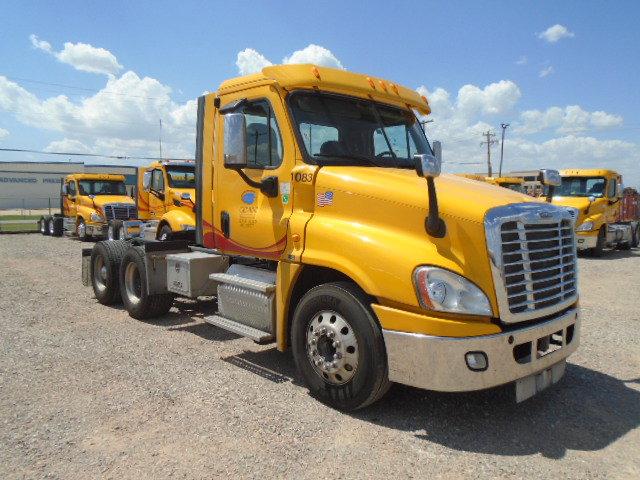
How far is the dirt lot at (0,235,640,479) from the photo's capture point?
3.38m

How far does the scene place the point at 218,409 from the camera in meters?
4.22

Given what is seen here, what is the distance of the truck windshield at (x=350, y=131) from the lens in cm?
475

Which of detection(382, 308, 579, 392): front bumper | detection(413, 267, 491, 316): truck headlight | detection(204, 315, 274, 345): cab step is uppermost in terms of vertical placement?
detection(413, 267, 491, 316): truck headlight

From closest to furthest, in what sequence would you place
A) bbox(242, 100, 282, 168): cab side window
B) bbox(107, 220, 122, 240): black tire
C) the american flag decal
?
the american flag decal, bbox(242, 100, 282, 168): cab side window, bbox(107, 220, 122, 240): black tire

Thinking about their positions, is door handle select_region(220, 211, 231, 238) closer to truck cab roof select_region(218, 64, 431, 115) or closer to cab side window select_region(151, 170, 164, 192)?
truck cab roof select_region(218, 64, 431, 115)

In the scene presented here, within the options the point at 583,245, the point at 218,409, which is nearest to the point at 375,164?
the point at 218,409

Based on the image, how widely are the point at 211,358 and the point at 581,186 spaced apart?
15195 mm

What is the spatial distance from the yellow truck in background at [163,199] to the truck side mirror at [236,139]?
738 cm

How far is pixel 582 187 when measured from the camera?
55.2 ft

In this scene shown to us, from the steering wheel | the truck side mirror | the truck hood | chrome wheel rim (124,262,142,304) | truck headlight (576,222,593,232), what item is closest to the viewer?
the truck hood

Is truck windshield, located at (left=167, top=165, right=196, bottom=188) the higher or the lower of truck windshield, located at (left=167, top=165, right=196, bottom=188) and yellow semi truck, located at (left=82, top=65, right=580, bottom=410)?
the higher

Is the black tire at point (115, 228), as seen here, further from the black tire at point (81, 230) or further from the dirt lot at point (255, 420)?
the dirt lot at point (255, 420)

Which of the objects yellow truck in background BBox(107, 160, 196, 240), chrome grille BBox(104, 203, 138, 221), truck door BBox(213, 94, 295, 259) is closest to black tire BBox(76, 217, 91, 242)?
chrome grille BBox(104, 203, 138, 221)

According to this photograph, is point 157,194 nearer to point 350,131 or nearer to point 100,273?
point 100,273
